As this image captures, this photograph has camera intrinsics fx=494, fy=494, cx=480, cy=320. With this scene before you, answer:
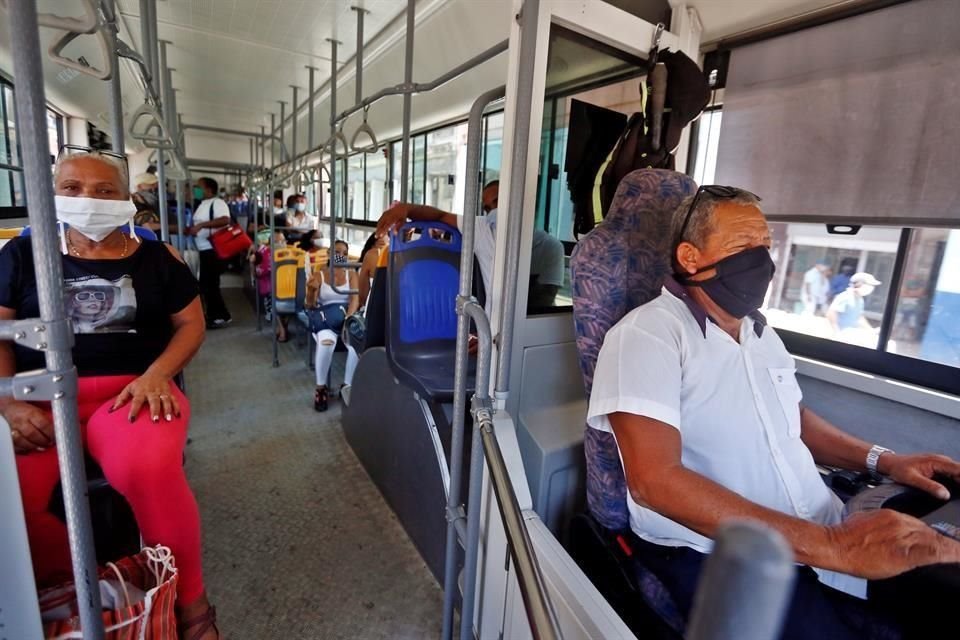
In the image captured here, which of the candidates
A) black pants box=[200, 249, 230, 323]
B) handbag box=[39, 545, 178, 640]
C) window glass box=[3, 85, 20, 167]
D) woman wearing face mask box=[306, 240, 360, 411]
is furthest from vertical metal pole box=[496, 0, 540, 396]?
black pants box=[200, 249, 230, 323]

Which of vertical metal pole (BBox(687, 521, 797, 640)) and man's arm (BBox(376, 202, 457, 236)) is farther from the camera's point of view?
man's arm (BBox(376, 202, 457, 236))

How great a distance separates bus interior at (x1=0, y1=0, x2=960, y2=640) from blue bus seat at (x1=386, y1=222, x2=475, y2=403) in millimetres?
11

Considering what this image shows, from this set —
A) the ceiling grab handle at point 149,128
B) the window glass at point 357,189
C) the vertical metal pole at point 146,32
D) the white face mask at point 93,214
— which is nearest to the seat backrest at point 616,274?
the white face mask at point 93,214

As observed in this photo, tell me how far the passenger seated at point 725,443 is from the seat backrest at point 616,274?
90 millimetres

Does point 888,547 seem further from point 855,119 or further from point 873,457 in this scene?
point 855,119

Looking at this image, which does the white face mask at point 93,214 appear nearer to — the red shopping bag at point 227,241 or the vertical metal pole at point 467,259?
the vertical metal pole at point 467,259

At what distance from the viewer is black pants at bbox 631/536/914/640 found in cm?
94

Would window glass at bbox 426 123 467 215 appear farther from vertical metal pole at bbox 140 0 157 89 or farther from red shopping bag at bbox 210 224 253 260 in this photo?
vertical metal pole at bbox 140 0 157 89

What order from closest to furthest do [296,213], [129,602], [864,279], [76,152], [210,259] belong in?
[129,602], [76,152], [864,279], [210,259], [296,213]

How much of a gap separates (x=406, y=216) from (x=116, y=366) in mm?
1120

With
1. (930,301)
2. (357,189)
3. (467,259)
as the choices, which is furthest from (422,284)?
(357,189)

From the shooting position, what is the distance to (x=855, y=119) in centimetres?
159

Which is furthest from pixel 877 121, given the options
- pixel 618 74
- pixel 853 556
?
pixel 853 556

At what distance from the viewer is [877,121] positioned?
1.54 meters
